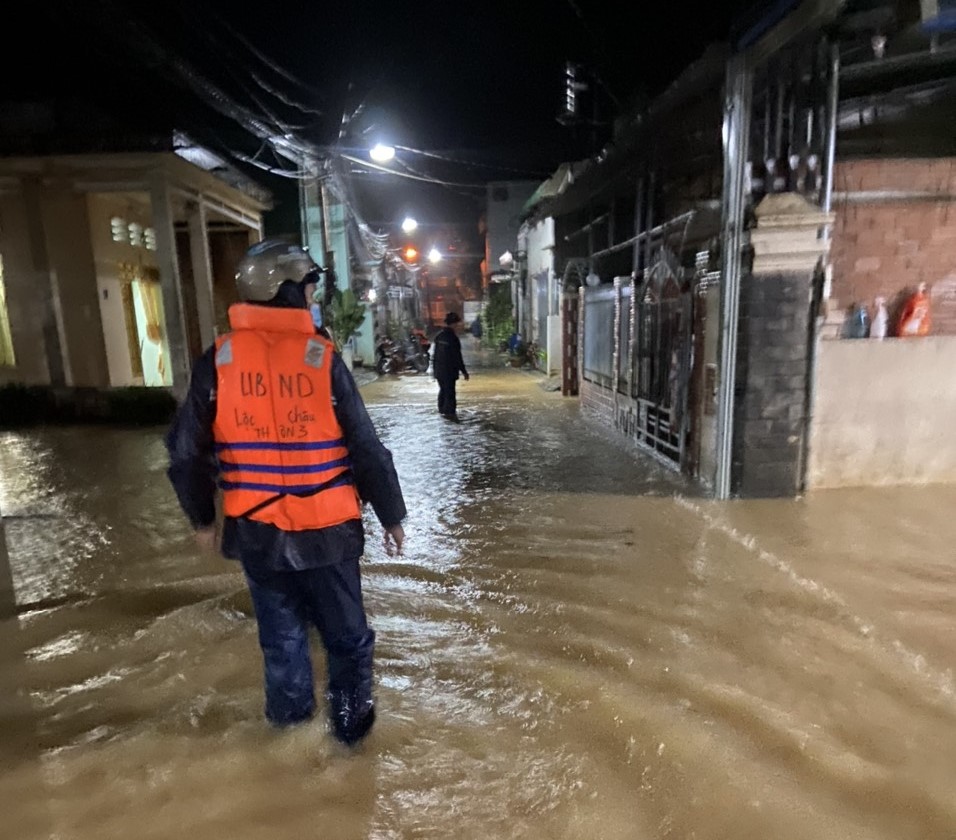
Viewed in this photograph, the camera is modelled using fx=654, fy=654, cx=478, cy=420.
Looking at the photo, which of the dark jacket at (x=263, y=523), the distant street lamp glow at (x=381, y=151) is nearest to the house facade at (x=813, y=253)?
the dark jacket at (x=263, y=523)

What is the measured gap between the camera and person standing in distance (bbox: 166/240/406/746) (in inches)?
93.7

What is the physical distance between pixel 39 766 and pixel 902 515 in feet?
19.5

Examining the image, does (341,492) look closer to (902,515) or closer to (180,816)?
(180,816)

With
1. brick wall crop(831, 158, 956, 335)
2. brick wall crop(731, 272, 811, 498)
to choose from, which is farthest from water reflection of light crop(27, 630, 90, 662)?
brick wall crop(831, 158, 956, 335)

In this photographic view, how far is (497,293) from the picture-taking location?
81.1ft

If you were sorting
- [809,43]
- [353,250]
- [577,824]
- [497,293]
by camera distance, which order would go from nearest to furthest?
[577,824]
[809,43]
[353,250]
[497,293]

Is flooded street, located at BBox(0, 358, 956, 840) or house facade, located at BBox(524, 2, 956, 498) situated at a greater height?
house facade, located at BBox(524, 2, 956, 498)

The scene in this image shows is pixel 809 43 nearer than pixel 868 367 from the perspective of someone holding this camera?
Yes

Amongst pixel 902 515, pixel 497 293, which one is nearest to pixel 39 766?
pixel 902 515

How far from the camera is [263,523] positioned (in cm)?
246

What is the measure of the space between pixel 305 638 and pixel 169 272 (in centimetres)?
912

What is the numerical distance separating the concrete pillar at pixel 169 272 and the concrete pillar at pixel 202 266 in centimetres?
122

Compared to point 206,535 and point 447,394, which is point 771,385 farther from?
point 447,394

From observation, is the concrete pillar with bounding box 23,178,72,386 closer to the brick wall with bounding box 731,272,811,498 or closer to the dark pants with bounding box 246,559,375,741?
the dark pants with bounding box 246,559,375,741
